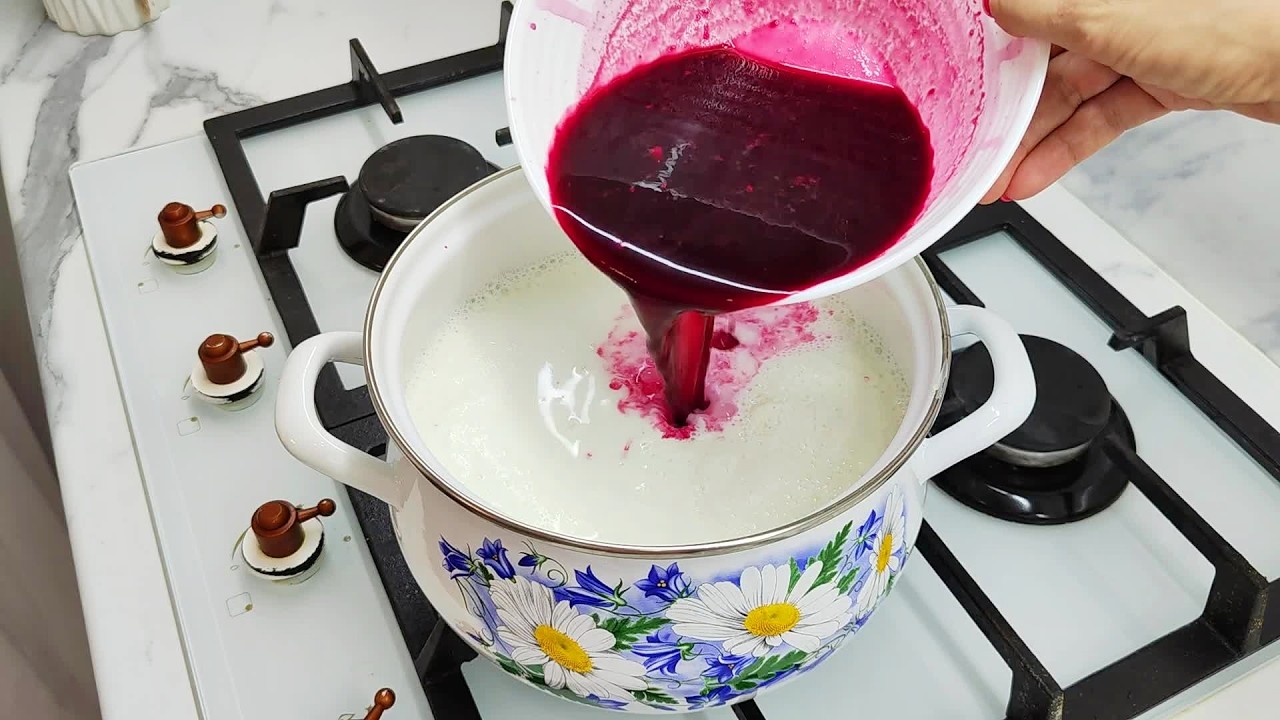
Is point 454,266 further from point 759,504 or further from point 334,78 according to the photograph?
point 334,78

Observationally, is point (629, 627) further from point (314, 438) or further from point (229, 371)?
point (229, 371)

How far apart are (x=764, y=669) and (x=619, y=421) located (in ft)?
0.60

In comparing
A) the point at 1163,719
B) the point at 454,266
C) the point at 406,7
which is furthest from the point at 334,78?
the point at 1163,719

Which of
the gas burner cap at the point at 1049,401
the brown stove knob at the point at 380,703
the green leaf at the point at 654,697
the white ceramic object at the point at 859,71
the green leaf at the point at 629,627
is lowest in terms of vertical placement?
the brown stove knob at the point at 380,703

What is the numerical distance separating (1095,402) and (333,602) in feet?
1.68

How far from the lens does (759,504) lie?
0.61 metres

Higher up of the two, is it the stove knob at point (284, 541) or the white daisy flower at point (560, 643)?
the white daisy flower at point (560, 643)

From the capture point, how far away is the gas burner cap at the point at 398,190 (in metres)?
0.84

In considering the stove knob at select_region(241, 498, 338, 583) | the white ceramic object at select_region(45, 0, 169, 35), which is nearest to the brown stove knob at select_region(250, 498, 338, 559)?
the stove knob at select_region(241, 498, 338, 583)

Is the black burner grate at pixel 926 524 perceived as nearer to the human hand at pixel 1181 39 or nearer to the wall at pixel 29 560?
the human hand at pixel 1181 39

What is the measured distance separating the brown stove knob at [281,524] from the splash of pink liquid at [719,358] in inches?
7.7

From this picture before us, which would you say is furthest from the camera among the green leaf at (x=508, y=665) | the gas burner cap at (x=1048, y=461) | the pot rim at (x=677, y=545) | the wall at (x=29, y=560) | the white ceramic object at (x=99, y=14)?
the white ceramic object at (x=99, y=14)

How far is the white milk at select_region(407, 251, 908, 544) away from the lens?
61 centimetres

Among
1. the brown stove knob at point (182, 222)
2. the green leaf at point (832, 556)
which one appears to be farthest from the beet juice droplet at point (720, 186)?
the brown stove knob at point (182, 222)
